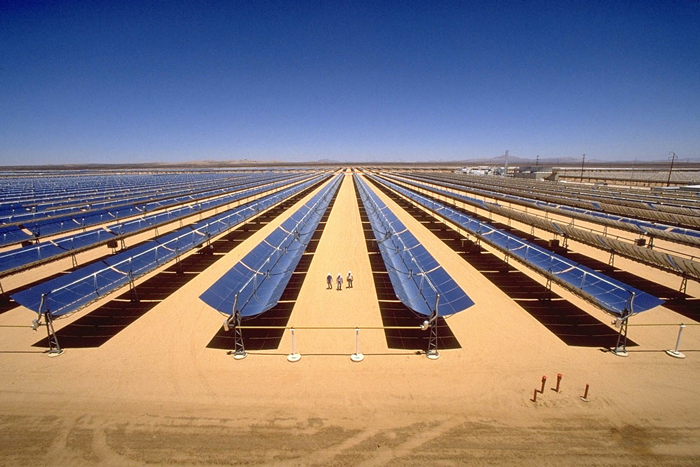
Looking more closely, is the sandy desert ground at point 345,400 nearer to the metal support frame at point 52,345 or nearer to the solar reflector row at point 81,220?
the metal support frame at point 52,345

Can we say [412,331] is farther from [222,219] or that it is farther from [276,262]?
[222,219]

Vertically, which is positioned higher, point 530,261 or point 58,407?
point 530,261

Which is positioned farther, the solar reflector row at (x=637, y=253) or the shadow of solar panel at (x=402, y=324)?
the solar reflector row at (x=637, y=253)

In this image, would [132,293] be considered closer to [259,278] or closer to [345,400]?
[259,278]

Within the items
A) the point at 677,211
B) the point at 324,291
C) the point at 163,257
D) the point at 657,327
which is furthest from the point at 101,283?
the point at 677,211

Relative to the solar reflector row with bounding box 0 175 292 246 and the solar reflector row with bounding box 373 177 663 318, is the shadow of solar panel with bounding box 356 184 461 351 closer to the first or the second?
the solar reflector row with bounding box 373 177 663 318

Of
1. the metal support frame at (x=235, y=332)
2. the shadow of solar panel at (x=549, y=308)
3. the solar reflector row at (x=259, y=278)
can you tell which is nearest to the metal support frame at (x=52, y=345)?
the solar reflector row at (x=259, y=278)
